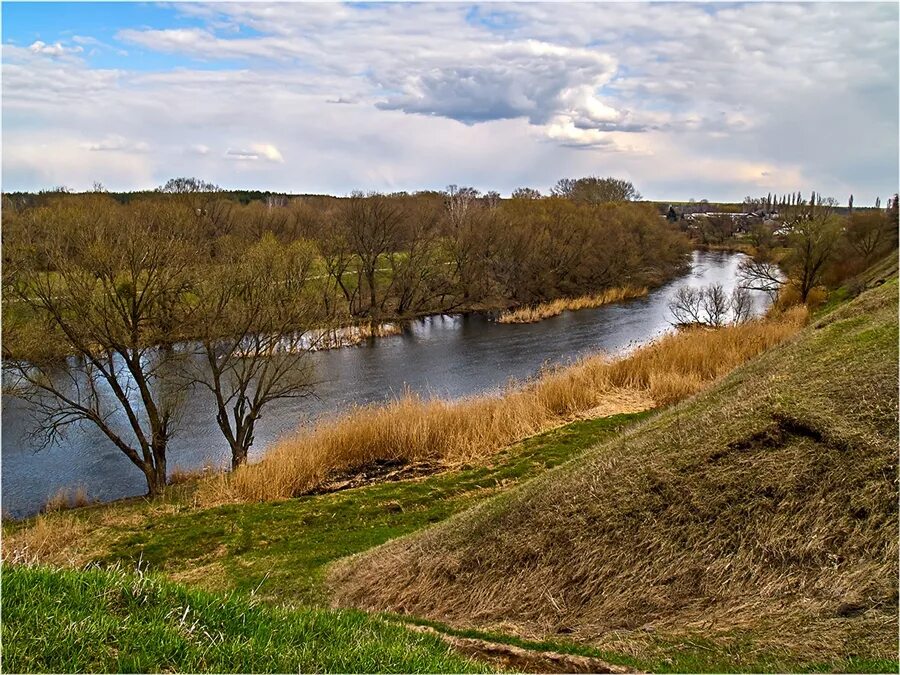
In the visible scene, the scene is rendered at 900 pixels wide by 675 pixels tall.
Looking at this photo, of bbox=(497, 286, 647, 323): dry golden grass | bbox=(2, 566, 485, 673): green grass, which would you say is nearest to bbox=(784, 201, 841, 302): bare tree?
bbox=(497, 286, 647, 323): dry golden grass

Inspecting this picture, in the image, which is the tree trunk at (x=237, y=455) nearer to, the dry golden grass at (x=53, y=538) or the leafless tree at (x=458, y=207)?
the dry golden grass at (x=53, y=538)

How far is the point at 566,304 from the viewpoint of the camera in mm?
43969

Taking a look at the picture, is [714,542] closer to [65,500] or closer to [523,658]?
[523,658]

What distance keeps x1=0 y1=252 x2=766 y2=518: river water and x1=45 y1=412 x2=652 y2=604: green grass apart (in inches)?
179

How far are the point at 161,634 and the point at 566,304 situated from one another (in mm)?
41859

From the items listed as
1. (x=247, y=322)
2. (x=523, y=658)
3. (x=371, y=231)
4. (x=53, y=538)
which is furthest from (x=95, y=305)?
(x=371, y=231)

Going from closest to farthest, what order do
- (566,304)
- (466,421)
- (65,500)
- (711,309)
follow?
(65,500) → (466,421) → (711,309) → (566,304)

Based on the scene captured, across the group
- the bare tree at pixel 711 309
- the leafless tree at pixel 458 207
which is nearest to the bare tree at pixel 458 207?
the leafless tree at pixel 458 207

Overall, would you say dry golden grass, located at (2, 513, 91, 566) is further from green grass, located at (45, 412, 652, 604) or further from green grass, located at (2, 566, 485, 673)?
green grass, located at (2, 566, 485, 673)

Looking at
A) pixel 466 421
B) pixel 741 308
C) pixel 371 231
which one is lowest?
pixel 466 421

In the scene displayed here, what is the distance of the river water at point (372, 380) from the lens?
17.6 metres

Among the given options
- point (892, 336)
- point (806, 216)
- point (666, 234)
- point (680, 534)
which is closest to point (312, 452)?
point (680, 534)

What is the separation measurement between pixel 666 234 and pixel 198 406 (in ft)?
159

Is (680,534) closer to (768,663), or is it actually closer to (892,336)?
(768,663)
